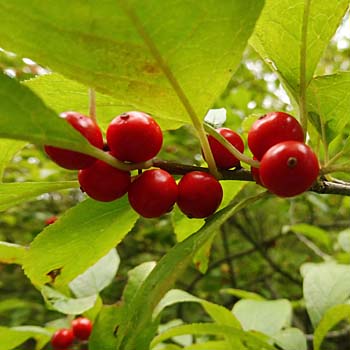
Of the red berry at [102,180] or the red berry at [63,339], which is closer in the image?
the red berry at [102,180]

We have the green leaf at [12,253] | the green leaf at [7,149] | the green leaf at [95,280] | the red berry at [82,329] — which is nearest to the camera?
the green leaf at [7,149]

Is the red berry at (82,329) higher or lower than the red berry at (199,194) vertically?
lower

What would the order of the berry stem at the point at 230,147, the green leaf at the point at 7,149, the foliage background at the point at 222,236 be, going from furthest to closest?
1. the foliage background at the point at 222,236
2. the green leaf at the point at 7,149
3. the berry stem at the point at 230,147

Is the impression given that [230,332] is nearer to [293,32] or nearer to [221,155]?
[221,155]

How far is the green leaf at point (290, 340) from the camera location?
1.64m

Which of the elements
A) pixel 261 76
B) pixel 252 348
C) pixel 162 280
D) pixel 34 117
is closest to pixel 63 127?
pixel 34 117

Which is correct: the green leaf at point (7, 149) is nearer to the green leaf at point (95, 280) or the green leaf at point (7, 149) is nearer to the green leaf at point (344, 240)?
the green leaf at point (95, 280)

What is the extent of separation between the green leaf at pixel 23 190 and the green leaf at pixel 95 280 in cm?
84

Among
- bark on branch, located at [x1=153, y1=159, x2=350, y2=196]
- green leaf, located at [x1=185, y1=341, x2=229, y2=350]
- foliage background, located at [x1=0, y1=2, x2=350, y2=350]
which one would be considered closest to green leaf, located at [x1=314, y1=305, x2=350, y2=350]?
green leaf, located at [x1=185, y1=341, x2=229, y2=350]

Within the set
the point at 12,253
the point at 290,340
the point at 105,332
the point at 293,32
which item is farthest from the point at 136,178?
the point at 290,340

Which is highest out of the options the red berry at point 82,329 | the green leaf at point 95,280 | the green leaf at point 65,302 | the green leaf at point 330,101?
the green leaf at point 330,101

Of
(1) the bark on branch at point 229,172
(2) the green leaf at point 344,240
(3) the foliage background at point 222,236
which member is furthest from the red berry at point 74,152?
Result: (3) the foliage background at point 222,236

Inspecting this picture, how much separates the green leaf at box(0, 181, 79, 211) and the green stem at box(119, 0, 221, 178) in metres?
0.26

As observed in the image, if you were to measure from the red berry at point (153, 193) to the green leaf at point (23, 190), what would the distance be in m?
0.17
